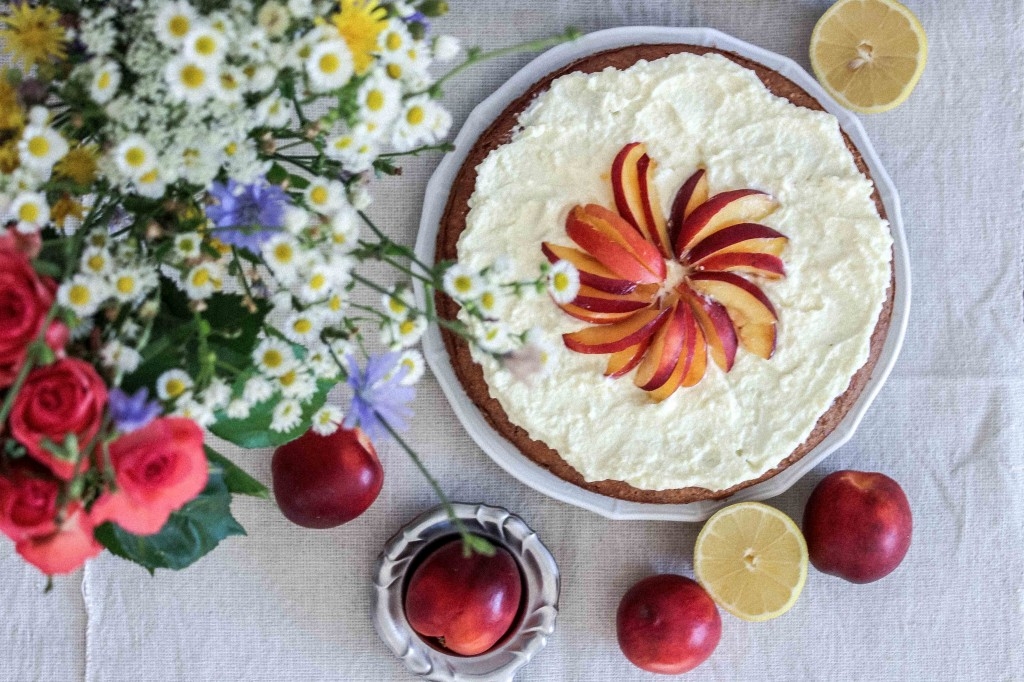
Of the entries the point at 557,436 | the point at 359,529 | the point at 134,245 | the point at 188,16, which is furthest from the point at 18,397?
the point at 359,529

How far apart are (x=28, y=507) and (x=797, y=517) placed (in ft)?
4.85

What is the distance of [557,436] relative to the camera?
1.61 m

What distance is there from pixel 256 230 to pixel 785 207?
1.04m

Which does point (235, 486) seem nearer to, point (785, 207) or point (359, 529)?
point (359, 529)

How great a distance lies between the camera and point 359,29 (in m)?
0.89

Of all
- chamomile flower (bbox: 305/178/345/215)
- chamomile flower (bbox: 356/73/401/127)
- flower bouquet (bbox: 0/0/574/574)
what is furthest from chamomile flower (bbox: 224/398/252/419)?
chamomile flower (bbox: 356/73/401/127)

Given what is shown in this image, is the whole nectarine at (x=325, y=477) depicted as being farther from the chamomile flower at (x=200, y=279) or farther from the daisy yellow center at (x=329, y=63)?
the daisy yellow center at (x=329, y=63)

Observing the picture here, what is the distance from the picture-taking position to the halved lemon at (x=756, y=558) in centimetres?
173

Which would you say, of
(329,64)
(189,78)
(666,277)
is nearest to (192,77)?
(189,78)

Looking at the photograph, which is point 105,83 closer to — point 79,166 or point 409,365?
point 79,166

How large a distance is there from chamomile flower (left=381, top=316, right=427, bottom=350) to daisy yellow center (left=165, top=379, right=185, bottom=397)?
22 cm

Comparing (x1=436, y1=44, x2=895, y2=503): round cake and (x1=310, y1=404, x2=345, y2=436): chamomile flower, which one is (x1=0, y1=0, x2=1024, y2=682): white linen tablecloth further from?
(x1=310, y1=404, x2=345, y2=436): chamomile flower

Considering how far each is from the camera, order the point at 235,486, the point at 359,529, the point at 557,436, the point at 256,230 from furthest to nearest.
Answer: the point at 359,529, the point at 557,436, the point at 235,486, the point at 256,230

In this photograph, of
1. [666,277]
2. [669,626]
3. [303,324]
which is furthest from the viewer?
[669,626]
